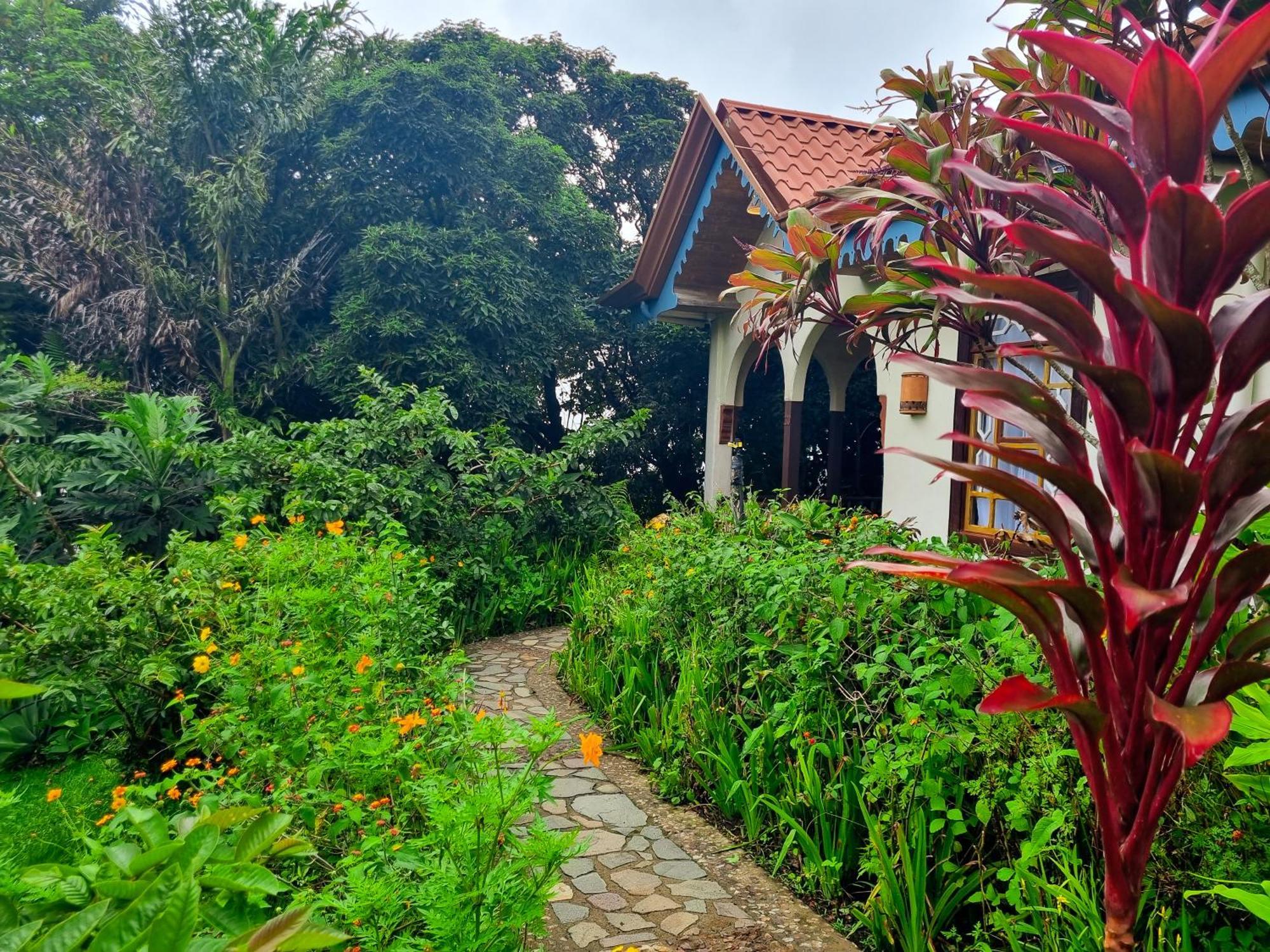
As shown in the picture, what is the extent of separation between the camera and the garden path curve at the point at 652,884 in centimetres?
251

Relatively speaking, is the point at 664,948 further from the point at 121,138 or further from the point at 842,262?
the point at 121,138

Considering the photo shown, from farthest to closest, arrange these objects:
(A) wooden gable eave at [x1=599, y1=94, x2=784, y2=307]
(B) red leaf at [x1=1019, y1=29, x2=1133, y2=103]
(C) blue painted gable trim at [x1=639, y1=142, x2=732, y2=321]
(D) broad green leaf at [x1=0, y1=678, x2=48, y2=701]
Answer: (C) blue painted gable trim at [x1=639, y1=142, x2=732, y2=321]
(A) wooden gable eave at [x1=599, y1=94, x2=784, y2=307]
(B) red leaf at [x1=1019, y1=29, x2=1133, y2=103]
(D) broad green leaf at [x1=0, y1=678, x2=48, y2=701]

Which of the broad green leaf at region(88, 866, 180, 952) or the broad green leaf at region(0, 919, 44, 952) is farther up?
the broad green leaf at region(88, 866, 180, 952)

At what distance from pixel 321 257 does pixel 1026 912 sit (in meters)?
11.1

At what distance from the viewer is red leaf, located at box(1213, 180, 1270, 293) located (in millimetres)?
1055

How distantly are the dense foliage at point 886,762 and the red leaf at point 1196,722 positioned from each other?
2.63 ft

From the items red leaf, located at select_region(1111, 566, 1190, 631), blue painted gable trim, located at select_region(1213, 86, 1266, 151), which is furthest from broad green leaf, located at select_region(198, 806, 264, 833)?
blue painted gable trim, located at select_region(1213, 86, 1266, 151)

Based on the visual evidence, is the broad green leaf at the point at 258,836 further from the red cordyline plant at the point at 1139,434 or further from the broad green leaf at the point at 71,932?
the red cordyline plant at the point at 1139,434

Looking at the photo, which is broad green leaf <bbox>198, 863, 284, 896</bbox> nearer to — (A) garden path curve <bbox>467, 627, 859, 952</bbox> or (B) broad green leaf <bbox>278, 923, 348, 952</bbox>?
(B) broad green leaf <bbox>278, 923, 348, 952</bbox>

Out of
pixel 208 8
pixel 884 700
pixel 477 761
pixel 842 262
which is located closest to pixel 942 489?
pixel 842 262

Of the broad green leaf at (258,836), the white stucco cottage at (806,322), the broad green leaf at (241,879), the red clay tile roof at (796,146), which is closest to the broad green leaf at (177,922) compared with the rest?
the broad green leaf at (241,879)

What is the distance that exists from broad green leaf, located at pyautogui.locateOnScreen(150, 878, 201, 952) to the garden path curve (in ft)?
3.87

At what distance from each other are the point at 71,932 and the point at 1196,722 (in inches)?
57.2

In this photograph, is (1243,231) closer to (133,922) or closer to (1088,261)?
(1088,261)
